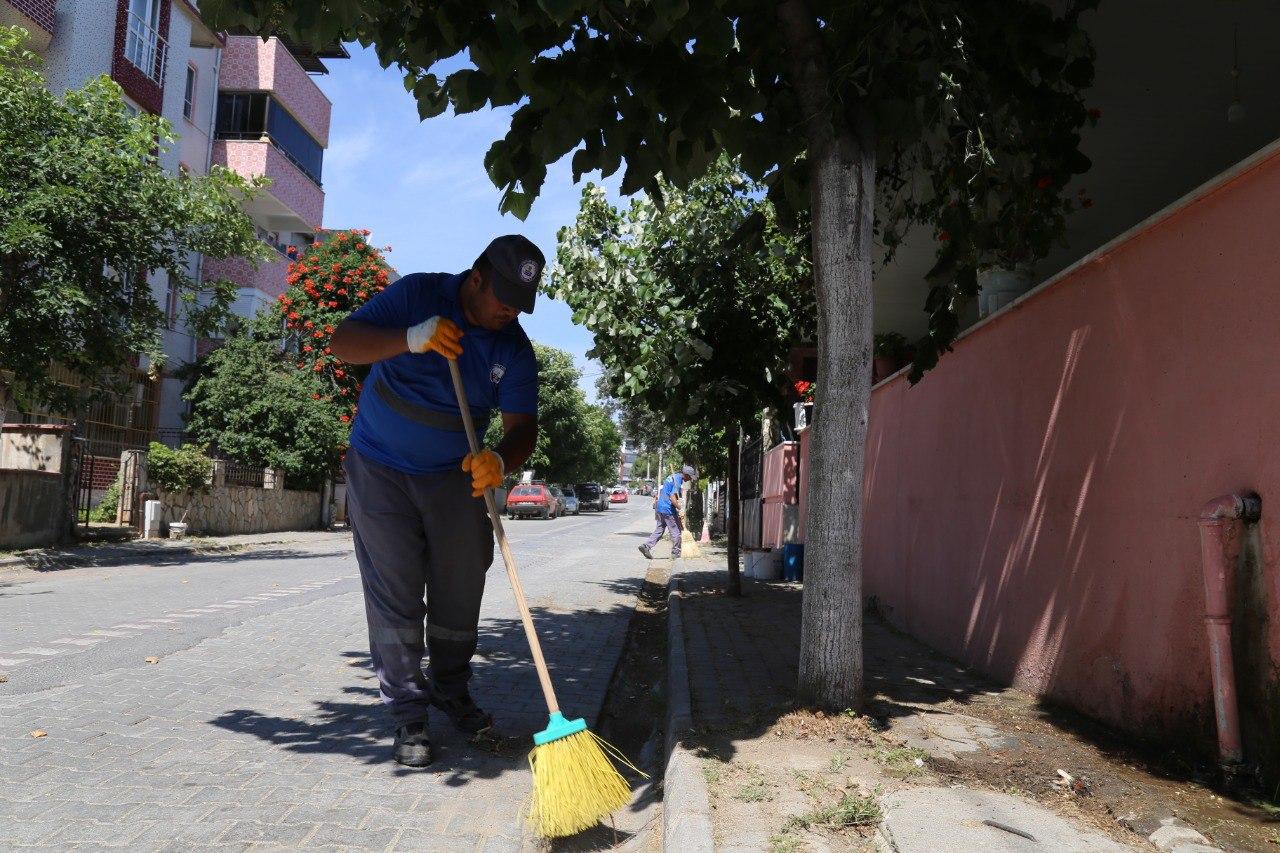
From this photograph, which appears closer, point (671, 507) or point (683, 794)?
point (683, 794)

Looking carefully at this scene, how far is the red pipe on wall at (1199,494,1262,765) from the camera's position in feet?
10.9

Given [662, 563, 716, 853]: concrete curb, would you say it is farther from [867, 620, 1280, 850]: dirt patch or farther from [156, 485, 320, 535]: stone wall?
[156, 485, 320, 535]: stone wall

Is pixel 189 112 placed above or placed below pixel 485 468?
above

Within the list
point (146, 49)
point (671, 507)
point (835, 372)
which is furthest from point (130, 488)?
point (835, 372)

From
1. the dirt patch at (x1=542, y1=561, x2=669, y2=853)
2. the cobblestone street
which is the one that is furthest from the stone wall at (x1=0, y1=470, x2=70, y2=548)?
the dirt patch at (x1=542, y1=561, x2=669, y2=853)

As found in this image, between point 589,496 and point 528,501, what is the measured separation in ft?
72.1

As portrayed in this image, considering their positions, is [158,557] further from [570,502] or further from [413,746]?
[570,502]

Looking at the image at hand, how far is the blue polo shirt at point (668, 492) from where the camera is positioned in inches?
665

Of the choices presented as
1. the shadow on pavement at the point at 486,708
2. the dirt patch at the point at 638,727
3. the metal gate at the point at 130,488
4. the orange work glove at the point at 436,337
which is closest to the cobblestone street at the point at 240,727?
the shadow on pavement at the point at 486,708

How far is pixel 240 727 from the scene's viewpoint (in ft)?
14.4

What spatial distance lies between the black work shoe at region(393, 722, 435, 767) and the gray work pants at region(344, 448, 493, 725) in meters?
0.04

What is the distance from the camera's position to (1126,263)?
4.35 meters

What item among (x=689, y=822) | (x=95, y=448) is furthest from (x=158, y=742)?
(x=95, y=448)

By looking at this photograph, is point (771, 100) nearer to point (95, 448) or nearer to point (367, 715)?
point (367, 715)
